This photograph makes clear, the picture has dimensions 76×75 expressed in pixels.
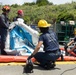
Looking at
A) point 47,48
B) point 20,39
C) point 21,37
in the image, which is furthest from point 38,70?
point 21,37

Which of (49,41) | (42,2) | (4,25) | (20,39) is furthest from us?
(42,2)

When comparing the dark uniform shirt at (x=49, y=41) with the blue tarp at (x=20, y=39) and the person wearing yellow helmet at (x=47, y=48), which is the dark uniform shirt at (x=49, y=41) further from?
the blue tarp at (x=20, y=39)

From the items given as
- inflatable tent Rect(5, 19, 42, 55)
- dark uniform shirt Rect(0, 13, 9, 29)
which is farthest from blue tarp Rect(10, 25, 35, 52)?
dark uniform shirt Rect(0, 13, 9, 29)

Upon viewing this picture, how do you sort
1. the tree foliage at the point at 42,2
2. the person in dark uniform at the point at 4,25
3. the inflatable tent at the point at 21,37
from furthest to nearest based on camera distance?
the tree foliage at the point at 42,2
the inflatable tent at the point at 21,37
the person in dark uniform at the point at 4,25

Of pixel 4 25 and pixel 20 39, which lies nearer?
pixel 4 25

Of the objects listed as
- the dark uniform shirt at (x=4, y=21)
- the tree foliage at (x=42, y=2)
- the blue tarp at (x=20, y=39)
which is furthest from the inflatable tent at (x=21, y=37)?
the tree foliage at (x=42, y=2)

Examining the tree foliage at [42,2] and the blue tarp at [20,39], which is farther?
the tree foliage at [42,2]

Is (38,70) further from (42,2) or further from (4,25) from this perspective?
(42,2)

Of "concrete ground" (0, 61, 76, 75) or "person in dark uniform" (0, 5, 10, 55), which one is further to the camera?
"person in dark uniform" (0, 5, 10, 55)

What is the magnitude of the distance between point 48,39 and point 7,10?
7.01 feet

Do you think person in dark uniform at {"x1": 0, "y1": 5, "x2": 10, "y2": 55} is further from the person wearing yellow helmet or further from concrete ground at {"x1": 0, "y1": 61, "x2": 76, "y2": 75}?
the person wearing yellow helmet

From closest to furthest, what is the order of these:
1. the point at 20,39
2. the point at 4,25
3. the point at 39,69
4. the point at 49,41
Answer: the point at 49,41 < the point at 39,69 < the point at 4,25 < the point at 20,39

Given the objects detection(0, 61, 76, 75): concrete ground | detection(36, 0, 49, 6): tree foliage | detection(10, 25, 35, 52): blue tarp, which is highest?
detection(36, 0, 49, 6): tree foliage

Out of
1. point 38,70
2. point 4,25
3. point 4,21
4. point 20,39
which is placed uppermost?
point 4,21
